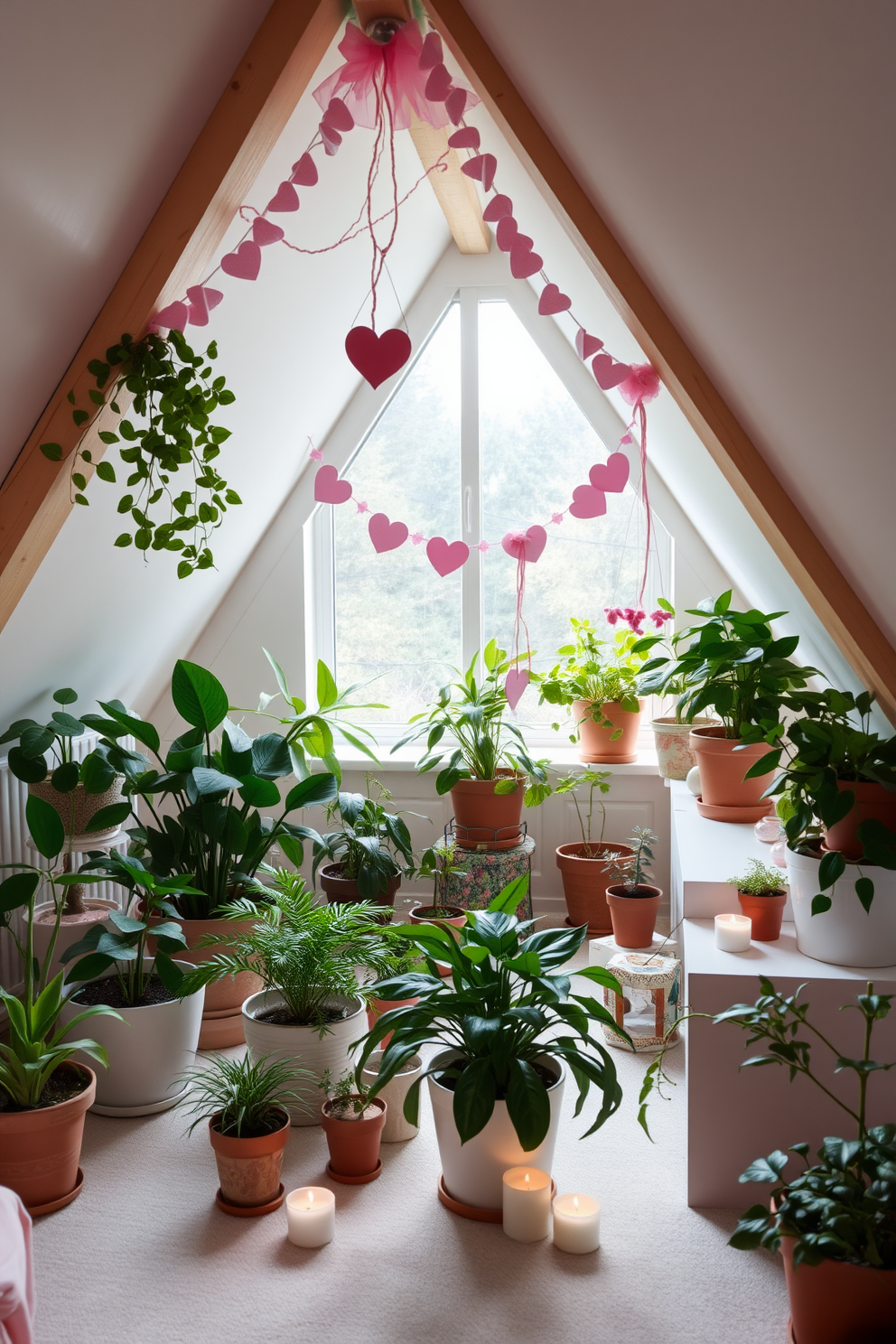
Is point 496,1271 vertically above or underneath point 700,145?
underneath

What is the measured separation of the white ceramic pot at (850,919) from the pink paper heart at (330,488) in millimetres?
1418

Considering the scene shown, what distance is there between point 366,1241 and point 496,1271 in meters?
0.28

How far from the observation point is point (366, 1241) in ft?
6.61

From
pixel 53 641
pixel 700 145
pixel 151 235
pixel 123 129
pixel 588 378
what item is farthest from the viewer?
pixel 588 378

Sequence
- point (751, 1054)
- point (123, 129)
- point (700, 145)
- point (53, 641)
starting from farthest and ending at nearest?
point (53, 641) → point (751, 1054) → point (123, 129) → point (700, 145)

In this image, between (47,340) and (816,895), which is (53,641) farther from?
(816,895)

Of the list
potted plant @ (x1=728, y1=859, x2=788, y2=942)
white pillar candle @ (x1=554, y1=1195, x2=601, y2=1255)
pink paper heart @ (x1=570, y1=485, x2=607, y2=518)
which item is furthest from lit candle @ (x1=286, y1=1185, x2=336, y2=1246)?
Answer: pink paper heart @ (x1=570, y1=485, x2=607, y2=518)

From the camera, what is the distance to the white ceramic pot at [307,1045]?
2.43m

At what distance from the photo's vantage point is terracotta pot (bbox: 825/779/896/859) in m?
2.01

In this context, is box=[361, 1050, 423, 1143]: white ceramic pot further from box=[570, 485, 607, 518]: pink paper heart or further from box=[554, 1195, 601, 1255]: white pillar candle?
box=[570, 485, 607, 518]: pink paper heart

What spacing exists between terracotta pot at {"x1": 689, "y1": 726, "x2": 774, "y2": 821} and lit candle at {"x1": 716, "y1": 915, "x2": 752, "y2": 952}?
0.90 metres


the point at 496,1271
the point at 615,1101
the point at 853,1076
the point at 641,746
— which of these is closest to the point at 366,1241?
the point at 496,1271

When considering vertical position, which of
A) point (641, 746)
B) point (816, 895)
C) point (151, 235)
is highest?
point (151, 235)

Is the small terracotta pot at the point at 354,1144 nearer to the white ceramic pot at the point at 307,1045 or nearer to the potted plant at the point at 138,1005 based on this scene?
the white ceramic pot at the point at 307,1045
